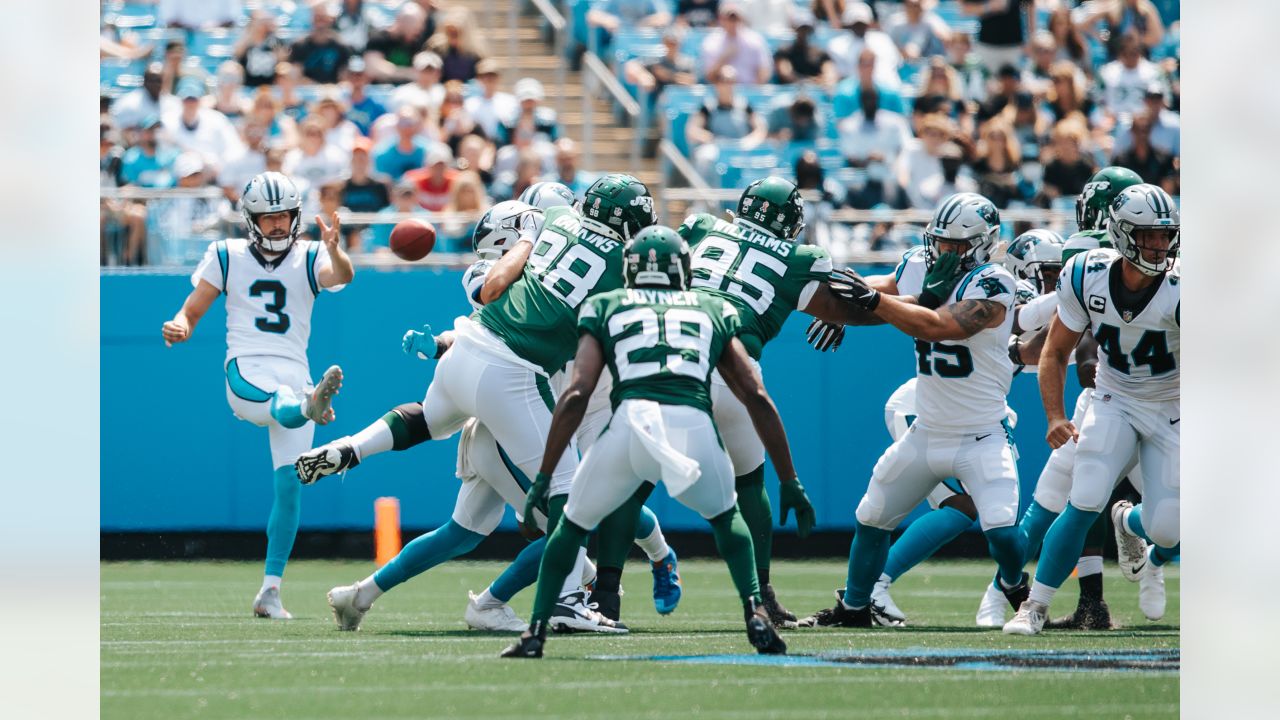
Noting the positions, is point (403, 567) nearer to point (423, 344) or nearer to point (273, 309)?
point (423, 344)

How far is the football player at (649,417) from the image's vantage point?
19.1 feet

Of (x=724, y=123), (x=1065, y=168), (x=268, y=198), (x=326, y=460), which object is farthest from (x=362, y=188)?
(x=326, y=460)

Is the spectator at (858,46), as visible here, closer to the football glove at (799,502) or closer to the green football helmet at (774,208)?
the green football helmet at (774,208)

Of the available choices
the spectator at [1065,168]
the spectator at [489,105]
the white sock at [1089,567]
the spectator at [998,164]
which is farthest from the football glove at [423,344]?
the spectator at [1065,168]

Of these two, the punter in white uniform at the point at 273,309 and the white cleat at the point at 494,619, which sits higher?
the punter in white uniform at the point at 273,309

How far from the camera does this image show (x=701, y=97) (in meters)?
13.6

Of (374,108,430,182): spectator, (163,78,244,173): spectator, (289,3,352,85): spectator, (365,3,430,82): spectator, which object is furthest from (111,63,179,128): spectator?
(365,3,430,82): spectator

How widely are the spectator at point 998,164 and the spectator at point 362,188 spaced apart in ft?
13.3

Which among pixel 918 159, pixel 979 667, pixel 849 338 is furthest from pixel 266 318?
pixel 918 159

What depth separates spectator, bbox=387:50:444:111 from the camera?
13055mm

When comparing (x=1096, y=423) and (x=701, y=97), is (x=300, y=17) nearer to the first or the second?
(x=701, y=97)

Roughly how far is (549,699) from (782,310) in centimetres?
225

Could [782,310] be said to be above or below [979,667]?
above

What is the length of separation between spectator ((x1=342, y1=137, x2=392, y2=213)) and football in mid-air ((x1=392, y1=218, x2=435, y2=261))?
3631 millimetres
